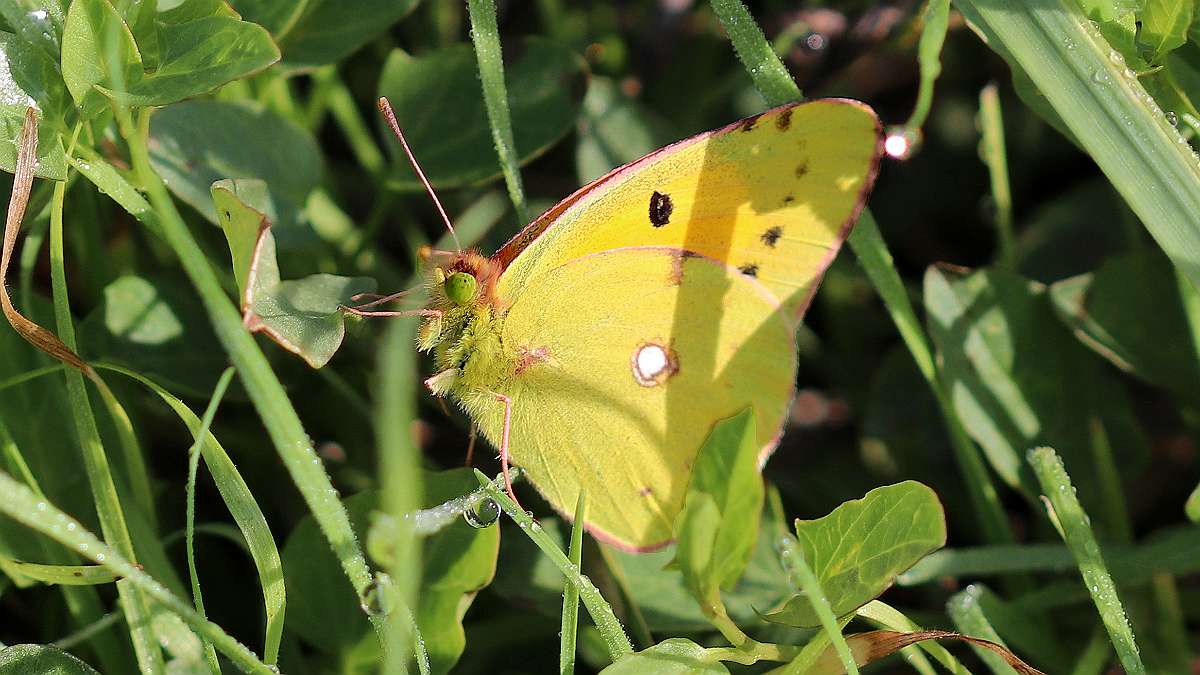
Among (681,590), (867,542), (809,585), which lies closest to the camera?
(809,585)

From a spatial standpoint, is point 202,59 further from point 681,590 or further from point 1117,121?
point 1117,121

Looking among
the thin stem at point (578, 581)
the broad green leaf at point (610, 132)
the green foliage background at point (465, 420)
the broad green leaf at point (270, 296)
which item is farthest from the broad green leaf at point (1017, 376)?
the broad green leaf at point (270, 296)

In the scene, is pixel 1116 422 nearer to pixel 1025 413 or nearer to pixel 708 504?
pixel 1025 413

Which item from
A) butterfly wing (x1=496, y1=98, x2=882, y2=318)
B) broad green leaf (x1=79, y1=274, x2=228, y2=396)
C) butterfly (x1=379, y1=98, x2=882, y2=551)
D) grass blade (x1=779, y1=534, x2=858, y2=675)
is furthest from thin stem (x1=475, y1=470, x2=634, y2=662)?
broad green leaf (x1=79, y1=274, x2=228, y2=396)

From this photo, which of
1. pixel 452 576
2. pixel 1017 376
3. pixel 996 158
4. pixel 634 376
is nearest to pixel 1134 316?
pixel 1017 376

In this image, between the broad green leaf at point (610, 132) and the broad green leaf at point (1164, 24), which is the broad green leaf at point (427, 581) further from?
the broad green leaf at point (1164, 24)

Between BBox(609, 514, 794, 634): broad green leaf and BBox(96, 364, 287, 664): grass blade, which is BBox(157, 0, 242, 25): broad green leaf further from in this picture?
BBox(609, 514, 794, 634): broad green leaf
